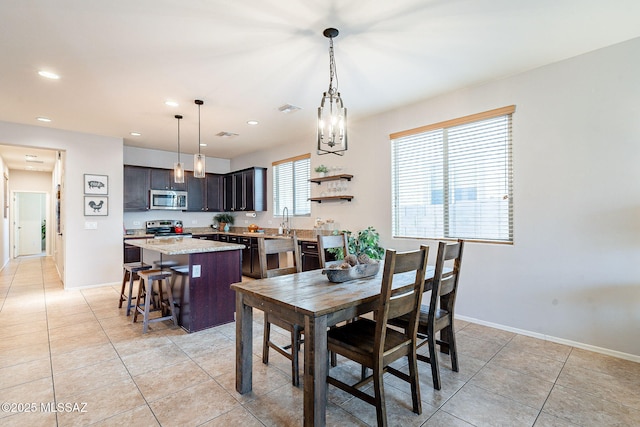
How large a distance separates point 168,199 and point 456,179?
562 centimetres

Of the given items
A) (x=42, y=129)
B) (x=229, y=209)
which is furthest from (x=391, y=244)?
(x=42, y=129)

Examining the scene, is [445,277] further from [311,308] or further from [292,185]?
[292,185]

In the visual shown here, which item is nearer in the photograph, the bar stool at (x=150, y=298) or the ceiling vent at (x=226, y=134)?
the bar stool at (x=150, y=298)

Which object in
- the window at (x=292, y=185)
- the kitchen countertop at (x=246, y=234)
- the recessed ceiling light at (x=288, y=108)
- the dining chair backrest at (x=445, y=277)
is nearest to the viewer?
the dining chair backrest at (x=445, y=277)

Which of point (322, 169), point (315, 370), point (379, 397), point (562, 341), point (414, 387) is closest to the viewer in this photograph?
point (315, 370)

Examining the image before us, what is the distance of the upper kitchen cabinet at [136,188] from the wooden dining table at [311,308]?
16.8 ft

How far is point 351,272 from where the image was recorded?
7.25ft

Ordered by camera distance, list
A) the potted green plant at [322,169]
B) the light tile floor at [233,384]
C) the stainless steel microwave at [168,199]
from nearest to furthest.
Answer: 1. the light tile floor at [233,384]
2. the potted green plant at [322,169]
3. the stainless steel microwave at [168,199]

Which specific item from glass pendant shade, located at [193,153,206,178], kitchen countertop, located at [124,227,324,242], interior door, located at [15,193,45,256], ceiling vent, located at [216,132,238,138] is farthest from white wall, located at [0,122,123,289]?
interior door, located at [15,193,45,256]

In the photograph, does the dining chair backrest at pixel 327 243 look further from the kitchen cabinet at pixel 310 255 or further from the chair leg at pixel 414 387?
the kitchen cabinet at pixel 310 255

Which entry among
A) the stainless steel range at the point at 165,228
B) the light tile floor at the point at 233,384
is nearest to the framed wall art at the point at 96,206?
the stainless steel range at the point at 165,228

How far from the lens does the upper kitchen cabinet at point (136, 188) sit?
238 inches

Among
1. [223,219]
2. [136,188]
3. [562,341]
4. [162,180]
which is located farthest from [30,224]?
[562,341]

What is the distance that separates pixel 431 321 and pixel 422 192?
219 centimetres
